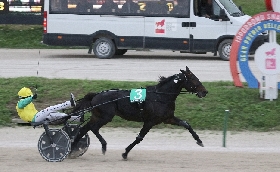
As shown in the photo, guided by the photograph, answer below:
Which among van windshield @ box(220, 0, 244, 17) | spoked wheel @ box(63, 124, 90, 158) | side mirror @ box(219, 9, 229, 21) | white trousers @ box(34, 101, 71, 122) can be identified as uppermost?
van windshield @ box(220, 0, 244, 17)

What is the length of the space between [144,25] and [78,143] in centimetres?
1454

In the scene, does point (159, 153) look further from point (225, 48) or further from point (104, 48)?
point (104, 48)

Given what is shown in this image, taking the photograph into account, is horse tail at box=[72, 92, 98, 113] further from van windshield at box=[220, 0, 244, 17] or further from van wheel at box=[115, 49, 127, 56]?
van wheel at box=[115, 49, 127, 56]

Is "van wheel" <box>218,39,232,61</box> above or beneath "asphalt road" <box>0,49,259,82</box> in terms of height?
above

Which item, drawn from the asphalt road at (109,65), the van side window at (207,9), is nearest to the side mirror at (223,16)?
the van side window at (207,9)

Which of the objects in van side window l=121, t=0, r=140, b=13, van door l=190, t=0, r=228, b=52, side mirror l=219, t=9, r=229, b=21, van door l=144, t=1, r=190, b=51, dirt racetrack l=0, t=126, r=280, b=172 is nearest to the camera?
dirt racetrack l=0, t=126, r=280, b=172

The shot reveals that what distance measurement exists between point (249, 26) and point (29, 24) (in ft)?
56.7

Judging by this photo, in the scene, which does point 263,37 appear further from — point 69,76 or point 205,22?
point 69,76

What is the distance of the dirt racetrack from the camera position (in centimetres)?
1294

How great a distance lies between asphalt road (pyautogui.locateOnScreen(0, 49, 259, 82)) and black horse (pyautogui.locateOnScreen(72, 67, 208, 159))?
7.32 m

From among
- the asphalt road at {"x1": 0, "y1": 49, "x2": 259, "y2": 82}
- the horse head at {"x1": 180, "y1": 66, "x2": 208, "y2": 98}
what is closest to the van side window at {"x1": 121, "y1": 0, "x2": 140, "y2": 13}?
the asphalt road at {"x1": 0, "y1": 49, "x2": 259, "y2": 82}

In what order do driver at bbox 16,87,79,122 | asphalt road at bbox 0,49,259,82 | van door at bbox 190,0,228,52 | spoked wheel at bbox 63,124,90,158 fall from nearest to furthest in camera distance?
driver at bbox 16,87,79,122
spoked wheel at bbox 63,124,90,158
asphalt road at bbox 0,49,259,82
van door at bbox 190,0,228,52

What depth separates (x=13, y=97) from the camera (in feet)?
61.5

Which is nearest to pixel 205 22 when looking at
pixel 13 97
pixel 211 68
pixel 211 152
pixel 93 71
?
pixel 211 68
